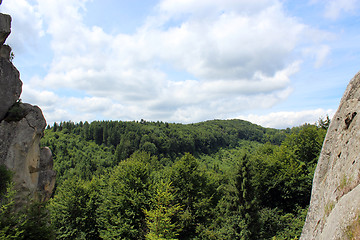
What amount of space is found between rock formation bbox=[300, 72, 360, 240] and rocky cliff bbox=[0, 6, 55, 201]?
18.5 meters

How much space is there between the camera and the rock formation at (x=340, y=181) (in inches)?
199

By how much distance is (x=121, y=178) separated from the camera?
2545cm

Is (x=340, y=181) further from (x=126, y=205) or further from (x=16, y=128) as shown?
(x=126, y=205)

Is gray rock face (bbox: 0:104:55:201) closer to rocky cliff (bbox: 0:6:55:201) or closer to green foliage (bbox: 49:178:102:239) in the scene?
rocky cliff (bbox: 0:6:55:201)

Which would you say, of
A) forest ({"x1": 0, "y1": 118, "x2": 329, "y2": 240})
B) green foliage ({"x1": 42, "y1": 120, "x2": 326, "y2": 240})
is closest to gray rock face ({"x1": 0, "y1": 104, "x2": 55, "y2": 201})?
forest ({"x1": 0, "y1": 118, "x2": 329, "y2": 240})

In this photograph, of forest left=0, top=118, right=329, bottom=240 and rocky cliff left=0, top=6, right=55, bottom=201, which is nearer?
rocky cliff left=0, top=6, right=55, bottom=201

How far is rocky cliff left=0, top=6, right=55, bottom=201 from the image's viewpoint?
50.9 ft

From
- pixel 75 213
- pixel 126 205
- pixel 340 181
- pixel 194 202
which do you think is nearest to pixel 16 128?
pixel 126 205

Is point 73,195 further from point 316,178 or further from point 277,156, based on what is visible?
point 277,156

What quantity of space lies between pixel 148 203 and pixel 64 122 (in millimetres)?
145687

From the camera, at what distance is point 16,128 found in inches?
636

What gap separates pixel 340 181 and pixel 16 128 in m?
21.3

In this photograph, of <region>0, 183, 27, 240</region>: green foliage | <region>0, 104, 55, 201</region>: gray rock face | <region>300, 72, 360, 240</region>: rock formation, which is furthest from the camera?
<region>0, 104, 55, 201</region>: gray rock face

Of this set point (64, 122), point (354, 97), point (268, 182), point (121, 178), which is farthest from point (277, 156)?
point (64, 122)
